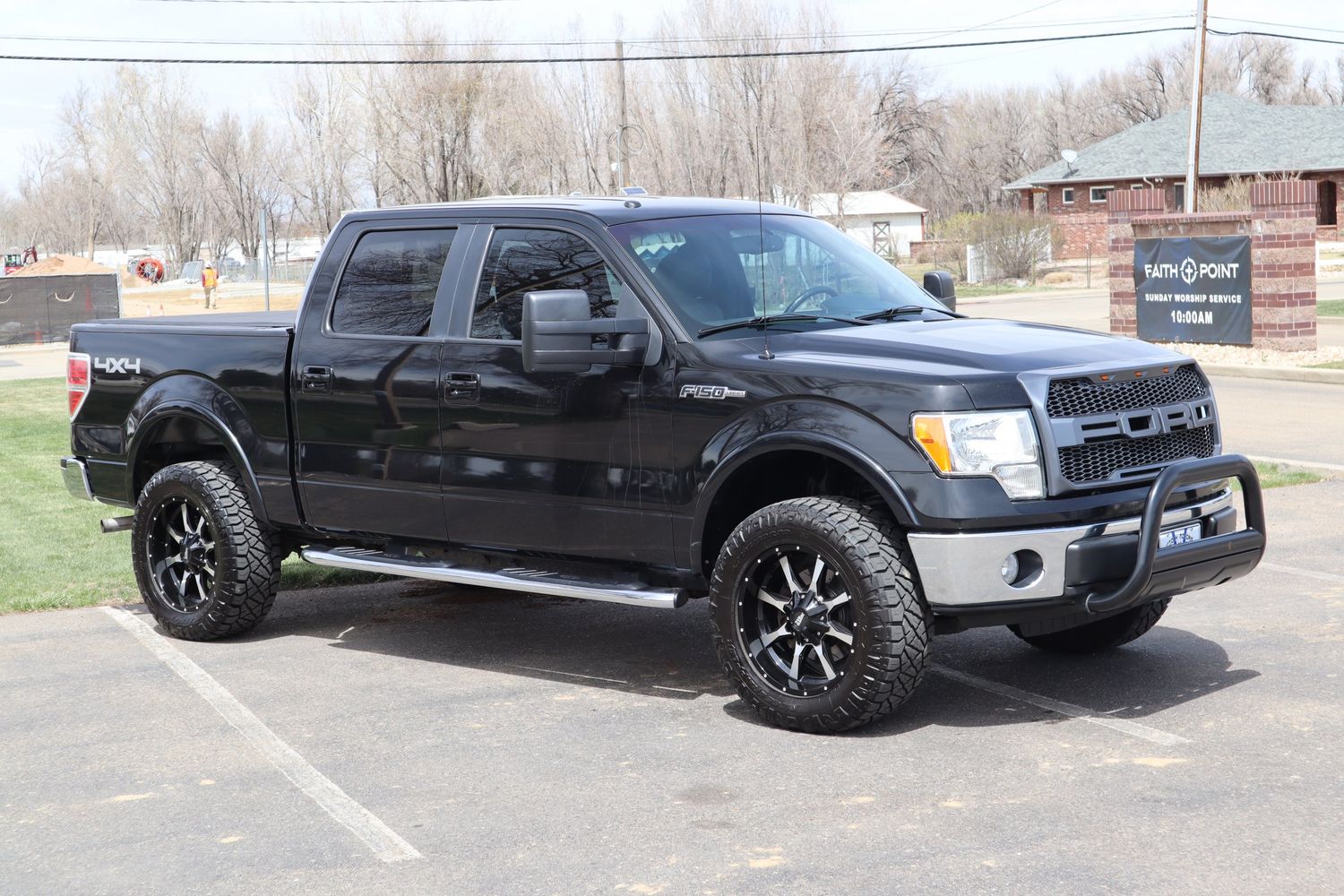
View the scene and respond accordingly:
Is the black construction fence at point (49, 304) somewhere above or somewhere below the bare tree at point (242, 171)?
below

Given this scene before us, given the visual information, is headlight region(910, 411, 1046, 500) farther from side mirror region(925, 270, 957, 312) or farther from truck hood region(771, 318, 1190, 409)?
side mirror region(925, 270, 957, 312)

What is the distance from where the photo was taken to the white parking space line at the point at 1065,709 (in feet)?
17.8

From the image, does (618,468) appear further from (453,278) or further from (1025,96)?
(1025,96)

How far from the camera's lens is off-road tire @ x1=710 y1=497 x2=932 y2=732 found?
5.33m

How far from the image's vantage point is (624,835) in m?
A: 4.61

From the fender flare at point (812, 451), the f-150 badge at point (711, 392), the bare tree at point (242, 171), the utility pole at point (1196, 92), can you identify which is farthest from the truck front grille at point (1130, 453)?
the bare tree at point (242, 171)

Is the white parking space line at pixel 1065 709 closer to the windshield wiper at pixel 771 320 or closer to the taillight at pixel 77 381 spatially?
the windshield wiper at pixel 771 320

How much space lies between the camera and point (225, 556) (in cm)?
723

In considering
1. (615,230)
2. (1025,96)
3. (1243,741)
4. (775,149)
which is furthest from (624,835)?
(1025,96)

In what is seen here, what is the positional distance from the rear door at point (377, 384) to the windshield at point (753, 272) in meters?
0.98

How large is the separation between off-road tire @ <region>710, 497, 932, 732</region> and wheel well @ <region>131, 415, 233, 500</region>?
9.97ft

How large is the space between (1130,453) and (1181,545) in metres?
0.37

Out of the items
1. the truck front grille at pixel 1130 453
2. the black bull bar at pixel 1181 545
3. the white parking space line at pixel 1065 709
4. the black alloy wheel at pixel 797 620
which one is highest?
the truck front grille at pixel 1130 453

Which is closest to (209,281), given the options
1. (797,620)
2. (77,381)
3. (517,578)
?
(77,381)
